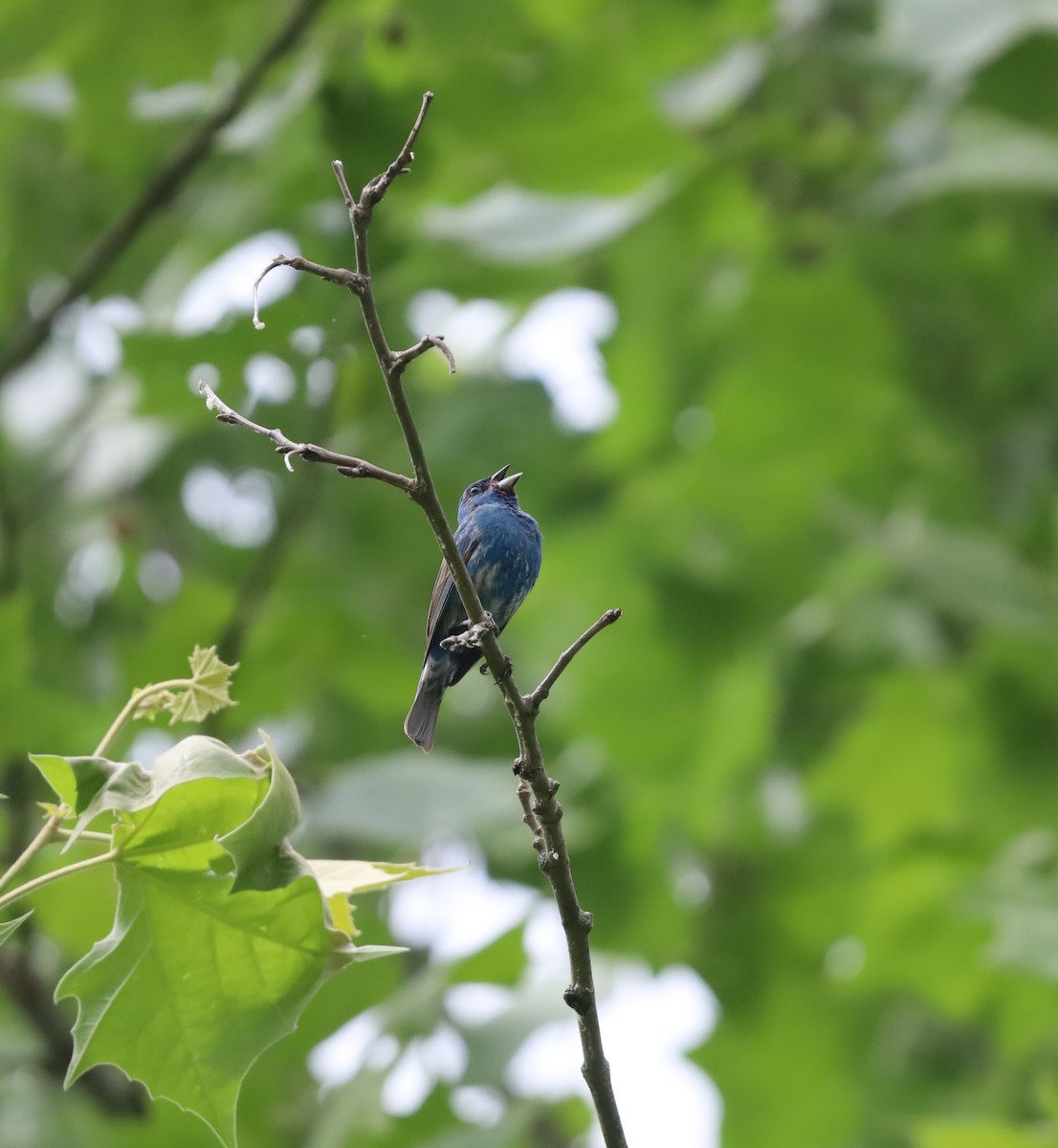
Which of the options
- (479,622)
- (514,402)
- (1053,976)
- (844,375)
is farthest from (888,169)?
(479,622)

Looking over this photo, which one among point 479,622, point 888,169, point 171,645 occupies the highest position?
point 888,169

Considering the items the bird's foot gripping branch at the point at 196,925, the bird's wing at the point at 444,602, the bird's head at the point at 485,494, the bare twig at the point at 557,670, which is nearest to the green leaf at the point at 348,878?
the bird's foot gripping branch at the point at 196,925

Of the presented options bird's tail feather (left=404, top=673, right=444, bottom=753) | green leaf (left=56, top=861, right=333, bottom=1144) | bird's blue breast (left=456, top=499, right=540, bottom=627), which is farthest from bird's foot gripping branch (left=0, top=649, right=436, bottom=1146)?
bird's blue breast (left=456, top=499, right=540, bottom=627)

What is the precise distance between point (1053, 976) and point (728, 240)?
12.6 feet

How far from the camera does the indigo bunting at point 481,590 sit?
3465 mm

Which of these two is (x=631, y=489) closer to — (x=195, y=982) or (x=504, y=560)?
(x=504, y=560)

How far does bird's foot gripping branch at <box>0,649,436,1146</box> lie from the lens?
2053 mm

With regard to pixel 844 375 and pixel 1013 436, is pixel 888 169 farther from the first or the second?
pixel 1013 436

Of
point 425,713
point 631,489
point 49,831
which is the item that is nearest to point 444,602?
point 425,713

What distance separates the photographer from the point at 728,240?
268 inches

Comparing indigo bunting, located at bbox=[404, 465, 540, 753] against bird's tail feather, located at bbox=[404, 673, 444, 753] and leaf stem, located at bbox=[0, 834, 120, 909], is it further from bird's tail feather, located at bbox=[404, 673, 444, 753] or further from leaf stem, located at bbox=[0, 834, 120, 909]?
leaf stem, located at bbox=[0, 834, 120, 909]

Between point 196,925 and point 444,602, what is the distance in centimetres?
159

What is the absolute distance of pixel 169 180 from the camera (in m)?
4.56

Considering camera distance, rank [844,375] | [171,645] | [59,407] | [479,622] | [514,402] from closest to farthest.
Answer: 1. [479,622]
2. [171,645]
3. [514,402]
4. [844,375]
5. [59,407]
